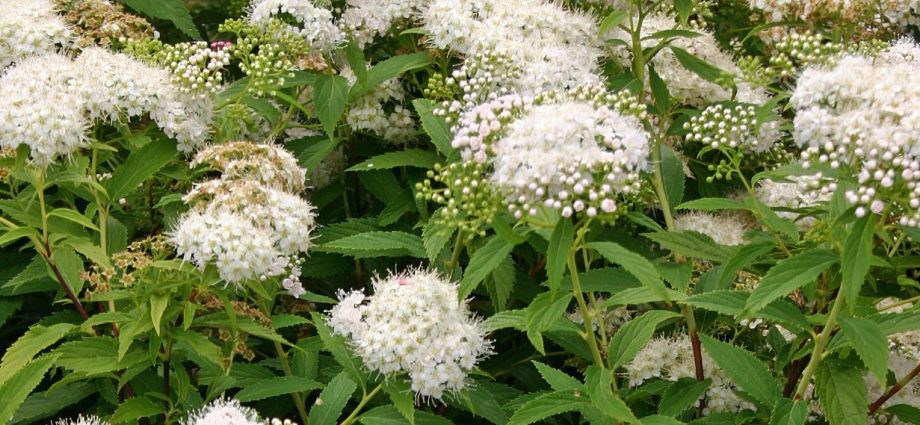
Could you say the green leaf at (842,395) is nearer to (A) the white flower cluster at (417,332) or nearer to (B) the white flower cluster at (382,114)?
(A) the white flower cluster at (417,332)

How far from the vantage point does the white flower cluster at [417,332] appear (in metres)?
2.62

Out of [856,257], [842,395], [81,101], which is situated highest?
[856,257]

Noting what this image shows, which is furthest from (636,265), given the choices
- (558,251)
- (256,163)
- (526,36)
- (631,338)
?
(526,36)

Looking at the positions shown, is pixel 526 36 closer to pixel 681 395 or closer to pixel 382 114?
pixel 382 114

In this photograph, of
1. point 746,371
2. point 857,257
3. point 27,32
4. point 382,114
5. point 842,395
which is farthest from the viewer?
point 382,114

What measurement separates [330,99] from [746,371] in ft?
5.17

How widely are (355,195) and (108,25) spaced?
3.26 feet

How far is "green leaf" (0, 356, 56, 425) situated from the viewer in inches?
95.4

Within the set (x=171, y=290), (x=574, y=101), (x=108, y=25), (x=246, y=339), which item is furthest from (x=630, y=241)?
(x=108, y=25)

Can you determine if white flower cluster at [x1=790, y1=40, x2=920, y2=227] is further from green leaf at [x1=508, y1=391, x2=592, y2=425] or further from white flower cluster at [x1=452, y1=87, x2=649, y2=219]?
green leaf at [x1=508, y1=391, x2=592, y2=425]

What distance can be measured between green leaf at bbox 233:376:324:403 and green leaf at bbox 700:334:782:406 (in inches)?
39.5

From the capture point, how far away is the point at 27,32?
3.39 meters

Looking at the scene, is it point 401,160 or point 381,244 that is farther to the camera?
point 401,160

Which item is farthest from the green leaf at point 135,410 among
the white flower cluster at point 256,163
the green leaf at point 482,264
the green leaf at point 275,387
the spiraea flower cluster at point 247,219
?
the green leaf at point 482,264
